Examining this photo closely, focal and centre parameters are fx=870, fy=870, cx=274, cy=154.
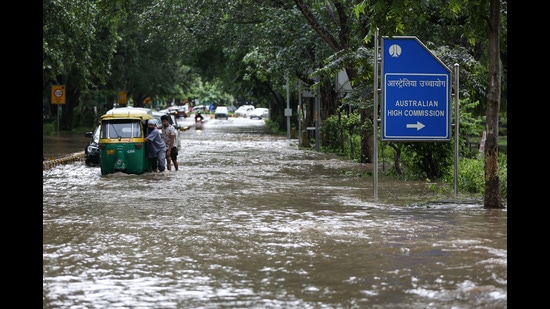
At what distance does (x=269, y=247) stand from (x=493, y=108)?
5439 millimetres

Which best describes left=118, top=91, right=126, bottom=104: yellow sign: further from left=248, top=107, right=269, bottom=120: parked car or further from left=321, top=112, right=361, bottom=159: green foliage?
left=248, top=107, right=269, bottom=120: parked car

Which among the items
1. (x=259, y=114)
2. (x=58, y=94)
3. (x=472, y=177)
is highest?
(x=58, y=94)

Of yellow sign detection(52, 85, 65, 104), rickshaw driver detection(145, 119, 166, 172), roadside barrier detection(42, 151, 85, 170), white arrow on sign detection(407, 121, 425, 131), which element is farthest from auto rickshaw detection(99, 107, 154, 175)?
yellow sign detection(52, 85, 65, 104)

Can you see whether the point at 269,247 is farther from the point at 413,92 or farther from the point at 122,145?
the point at 122,145

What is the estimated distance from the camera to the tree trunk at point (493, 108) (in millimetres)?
14234

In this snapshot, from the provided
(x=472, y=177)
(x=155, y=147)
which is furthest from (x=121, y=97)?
(x=472, y=177)

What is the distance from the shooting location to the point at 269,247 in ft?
35.7

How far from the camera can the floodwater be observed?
8070 mm

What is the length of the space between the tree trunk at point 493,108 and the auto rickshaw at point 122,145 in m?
10.9

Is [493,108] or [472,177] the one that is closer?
[493,108]

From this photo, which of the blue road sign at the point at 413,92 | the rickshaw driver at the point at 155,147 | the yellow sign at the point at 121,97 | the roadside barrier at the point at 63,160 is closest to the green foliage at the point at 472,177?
the blue road sign at the point at 413,92

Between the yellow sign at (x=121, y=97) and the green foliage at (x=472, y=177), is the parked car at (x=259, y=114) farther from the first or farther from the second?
the green foliage at (x=472, y=177)
